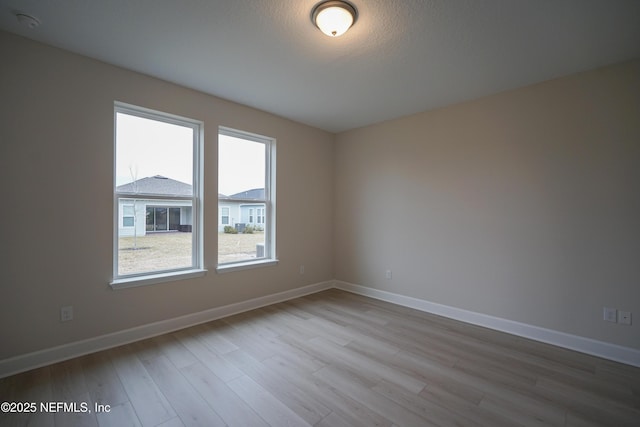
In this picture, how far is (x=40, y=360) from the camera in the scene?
2.29 metres

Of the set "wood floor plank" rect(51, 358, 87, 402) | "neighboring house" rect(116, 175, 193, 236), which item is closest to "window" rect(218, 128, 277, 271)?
"neighboring house" rect(116, 175, 193, 236)

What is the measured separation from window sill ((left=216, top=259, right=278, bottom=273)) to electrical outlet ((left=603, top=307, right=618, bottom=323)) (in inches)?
139

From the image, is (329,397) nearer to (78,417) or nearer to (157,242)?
(78,417)

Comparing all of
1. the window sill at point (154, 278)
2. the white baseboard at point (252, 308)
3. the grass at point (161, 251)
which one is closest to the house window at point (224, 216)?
the grass at point (161, 251)

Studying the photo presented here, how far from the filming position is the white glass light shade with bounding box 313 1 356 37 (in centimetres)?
184

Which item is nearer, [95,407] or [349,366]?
[95,407]

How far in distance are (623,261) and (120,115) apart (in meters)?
4.92

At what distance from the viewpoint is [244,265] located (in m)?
3.65

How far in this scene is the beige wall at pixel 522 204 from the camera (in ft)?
8.32

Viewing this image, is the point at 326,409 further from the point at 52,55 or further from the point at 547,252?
the point at 52,55

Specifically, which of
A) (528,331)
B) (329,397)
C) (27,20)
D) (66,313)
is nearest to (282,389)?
(329,397)

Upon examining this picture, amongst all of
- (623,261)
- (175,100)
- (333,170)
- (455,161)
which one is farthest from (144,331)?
(623,261)

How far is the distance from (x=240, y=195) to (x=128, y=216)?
1293 mm

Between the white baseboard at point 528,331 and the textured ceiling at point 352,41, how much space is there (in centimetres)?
255
